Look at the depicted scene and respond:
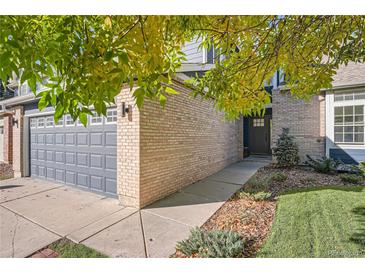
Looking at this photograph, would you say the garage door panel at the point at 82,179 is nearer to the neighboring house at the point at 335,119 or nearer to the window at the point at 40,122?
the window at the point at 40,122

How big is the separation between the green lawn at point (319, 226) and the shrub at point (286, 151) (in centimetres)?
339

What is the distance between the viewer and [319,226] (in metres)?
3.07

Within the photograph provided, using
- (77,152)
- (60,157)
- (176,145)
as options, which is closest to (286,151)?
(176,145)

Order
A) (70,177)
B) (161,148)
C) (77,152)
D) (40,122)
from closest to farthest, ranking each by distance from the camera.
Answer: (161,148) → (77,152) → (70,177) → (40,122)

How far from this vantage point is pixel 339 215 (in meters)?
3.40

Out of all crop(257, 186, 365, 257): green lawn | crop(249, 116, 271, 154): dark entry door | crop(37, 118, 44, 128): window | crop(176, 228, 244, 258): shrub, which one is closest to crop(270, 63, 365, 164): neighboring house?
crop(257, 186, 365, 257): green lawn

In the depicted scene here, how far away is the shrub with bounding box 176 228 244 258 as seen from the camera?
240 centimetres

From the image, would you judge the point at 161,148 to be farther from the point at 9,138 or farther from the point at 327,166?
the point at 9,138

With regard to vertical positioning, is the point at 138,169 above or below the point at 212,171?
above

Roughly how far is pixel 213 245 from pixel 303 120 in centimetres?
770

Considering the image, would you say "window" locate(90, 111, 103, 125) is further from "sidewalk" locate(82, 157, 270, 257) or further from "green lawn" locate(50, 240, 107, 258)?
"green lawn" locate(50, 240, 107, 258)
